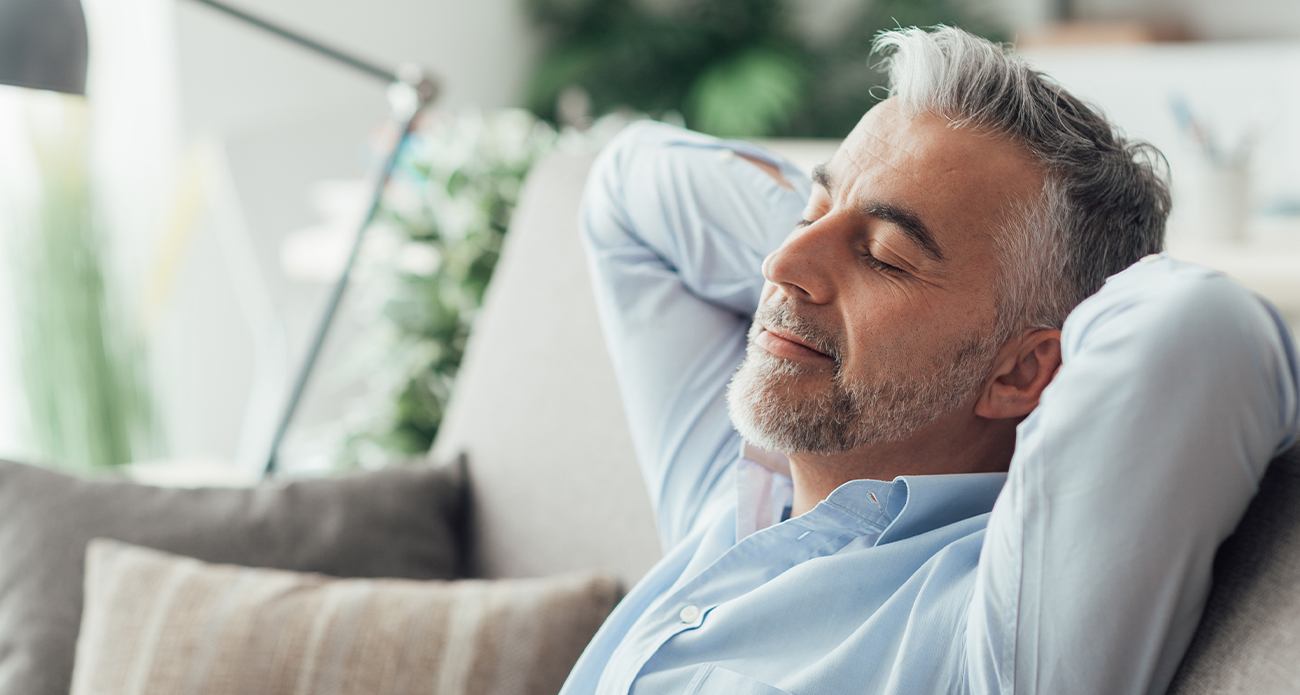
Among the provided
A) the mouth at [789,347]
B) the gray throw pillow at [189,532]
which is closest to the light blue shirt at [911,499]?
the mouth at [789,347]

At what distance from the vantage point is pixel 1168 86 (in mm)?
3354

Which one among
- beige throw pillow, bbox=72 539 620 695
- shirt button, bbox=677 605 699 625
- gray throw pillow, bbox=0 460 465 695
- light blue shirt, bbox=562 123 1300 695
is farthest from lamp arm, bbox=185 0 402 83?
shirt button, bbox=677 605 699 625

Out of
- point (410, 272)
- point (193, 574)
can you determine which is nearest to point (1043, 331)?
point (193, 574)

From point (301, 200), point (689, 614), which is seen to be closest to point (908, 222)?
point (689, 614)

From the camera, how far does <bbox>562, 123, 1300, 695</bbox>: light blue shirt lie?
78 cm

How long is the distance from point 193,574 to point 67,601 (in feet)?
0.61

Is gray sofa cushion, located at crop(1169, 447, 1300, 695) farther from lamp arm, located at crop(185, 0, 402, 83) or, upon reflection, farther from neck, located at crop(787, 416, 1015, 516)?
lamp arm, located at crop(185, 0, 402, 83)

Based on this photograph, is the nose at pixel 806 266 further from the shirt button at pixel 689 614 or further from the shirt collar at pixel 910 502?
the shirt button at pixel 689 614

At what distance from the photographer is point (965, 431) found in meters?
1.14

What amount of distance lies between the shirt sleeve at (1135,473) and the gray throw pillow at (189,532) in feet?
2.91

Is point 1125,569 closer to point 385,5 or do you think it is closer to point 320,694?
point 320,694

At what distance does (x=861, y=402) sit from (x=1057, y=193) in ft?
0.74

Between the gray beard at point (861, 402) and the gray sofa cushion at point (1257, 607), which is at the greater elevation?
the gray sofa cushion at point (1257, 607)

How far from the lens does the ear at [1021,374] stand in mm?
1099
